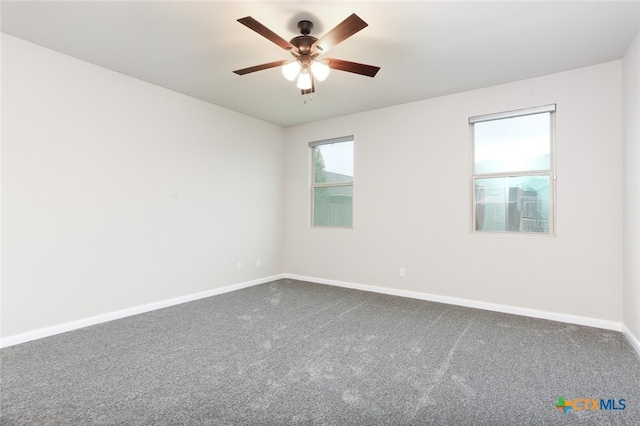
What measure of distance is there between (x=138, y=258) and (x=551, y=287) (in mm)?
4517

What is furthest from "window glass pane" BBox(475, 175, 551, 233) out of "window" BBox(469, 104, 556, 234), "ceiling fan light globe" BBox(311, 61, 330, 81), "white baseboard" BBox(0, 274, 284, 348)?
"white baseboard" BBox(0, 274, 284, 348)

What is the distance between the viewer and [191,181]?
4066 millimetres

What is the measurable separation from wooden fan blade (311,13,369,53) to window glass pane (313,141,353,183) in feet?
8.55

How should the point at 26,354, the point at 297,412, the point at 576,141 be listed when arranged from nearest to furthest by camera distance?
the point at 297,412 < the point at 26,354 < the point at 576,141

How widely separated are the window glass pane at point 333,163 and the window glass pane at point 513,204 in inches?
73.9

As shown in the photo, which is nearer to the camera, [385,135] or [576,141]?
[576,141]

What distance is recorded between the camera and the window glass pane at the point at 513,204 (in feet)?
11.4

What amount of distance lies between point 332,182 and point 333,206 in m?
0.39

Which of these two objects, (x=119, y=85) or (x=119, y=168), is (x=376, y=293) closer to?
(x=119, y=168)

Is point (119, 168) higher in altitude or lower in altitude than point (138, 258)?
higher

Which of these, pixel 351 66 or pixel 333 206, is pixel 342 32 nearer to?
pixel 351 66

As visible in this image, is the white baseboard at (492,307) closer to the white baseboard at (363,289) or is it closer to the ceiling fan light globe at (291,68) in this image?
the white baseboard at (363,289)

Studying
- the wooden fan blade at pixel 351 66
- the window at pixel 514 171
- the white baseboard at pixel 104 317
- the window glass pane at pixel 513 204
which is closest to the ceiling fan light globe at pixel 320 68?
the wooden fan blade at pixel 351 66

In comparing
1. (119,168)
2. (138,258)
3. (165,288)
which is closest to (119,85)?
(119,168)
